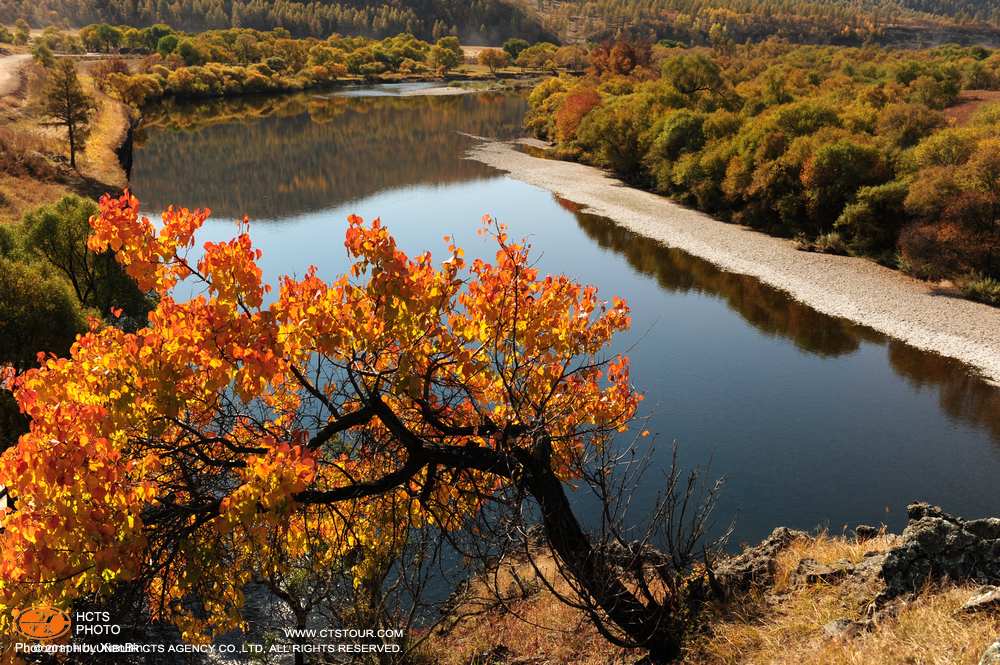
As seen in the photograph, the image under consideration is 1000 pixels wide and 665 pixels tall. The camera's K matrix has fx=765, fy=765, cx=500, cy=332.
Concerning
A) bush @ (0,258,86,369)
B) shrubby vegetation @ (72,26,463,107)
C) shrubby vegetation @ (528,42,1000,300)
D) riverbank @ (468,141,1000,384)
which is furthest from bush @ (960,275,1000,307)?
shrubby vegetation @ (72,26,463,107)

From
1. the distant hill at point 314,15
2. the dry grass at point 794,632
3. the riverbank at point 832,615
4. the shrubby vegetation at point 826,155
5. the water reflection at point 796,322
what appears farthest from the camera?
the distant hill at point 314,15

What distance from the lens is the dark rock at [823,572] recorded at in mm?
9648

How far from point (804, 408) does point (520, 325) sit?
53.3 ft

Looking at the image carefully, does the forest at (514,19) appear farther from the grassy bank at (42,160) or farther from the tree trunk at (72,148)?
the tree trunk at (72,148)

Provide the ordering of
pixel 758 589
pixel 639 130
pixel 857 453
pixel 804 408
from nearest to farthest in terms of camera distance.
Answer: pixel 758 589 < pixel 857 453 < pixel 804 408 < pixel 639 130

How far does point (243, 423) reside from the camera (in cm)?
795

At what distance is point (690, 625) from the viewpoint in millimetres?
9289

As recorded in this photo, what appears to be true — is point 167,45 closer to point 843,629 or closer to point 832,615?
point 832,615

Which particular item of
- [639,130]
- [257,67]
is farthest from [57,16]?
[639,130]

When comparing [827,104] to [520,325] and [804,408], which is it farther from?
[520,325]

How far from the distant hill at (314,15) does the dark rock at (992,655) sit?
168004 mm

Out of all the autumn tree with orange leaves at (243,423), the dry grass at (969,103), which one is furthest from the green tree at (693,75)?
the autumn tree with orange leaves at (243,423)

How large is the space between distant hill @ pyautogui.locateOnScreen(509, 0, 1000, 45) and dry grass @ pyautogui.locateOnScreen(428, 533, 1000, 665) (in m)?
155

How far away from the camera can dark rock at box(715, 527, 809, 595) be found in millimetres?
10203
